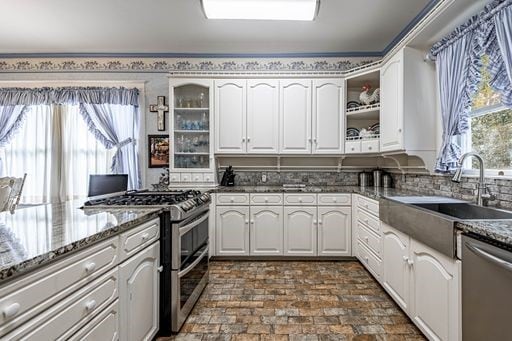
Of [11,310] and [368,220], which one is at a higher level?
[11,310]

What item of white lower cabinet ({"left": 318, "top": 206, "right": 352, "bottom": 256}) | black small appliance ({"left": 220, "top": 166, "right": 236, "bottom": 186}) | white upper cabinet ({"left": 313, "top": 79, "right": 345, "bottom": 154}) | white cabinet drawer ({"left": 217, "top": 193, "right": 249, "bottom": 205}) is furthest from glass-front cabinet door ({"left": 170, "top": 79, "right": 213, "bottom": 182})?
white lower cabinet ({"left": 318, "top": 206, "right": 352, "bottom": 256})

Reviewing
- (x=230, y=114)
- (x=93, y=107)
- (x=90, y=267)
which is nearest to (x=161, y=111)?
(x=93, y=107)

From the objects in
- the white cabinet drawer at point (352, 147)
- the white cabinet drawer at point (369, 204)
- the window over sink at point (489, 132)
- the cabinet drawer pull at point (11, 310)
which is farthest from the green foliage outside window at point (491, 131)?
the cabinet drawer pull at point (11, 310)

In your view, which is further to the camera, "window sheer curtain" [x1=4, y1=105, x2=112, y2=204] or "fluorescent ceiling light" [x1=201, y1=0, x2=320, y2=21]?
"window sheer curtain" [x1=4, y1=105, x2=112, y2=204]

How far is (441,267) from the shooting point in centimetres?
176

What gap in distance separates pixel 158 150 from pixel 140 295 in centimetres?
292

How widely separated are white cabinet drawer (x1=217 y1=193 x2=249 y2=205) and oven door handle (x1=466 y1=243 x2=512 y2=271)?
8.39 feet

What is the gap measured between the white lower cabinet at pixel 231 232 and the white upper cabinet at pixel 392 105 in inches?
70.2

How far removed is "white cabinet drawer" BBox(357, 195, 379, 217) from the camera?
2.98m

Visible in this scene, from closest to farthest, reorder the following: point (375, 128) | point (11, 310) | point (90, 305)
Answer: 1. point (11, 310)
2. point (90, 305)
3. point (375, 128)

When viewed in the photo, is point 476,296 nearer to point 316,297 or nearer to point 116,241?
point 316,297

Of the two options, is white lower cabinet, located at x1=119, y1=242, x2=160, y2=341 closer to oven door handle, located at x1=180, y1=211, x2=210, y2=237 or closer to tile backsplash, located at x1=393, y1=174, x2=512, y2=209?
oven door handle, located at x1=180, y1=211, x2=210, y2=237

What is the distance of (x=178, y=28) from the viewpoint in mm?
3547

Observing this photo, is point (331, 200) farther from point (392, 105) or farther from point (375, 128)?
point (392, 105)
